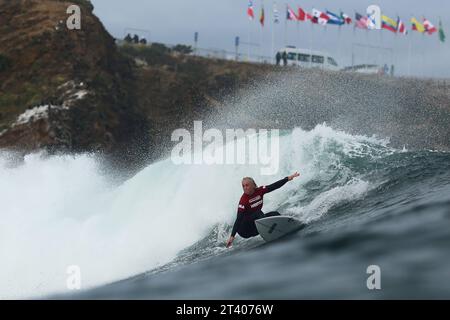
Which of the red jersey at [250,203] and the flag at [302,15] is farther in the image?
the flag at [302,15]

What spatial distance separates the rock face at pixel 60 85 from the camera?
31.1 m

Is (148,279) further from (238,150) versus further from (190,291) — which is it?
(238,150)

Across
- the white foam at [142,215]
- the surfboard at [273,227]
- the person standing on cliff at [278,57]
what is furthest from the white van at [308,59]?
the surfboard at [273,227]

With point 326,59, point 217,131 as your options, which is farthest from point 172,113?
point 326,59

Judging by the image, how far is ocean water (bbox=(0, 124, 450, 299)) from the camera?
7273 mm

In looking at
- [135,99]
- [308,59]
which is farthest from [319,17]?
[135,99]

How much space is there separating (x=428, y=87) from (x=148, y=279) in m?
44.5

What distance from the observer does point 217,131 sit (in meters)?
33.7

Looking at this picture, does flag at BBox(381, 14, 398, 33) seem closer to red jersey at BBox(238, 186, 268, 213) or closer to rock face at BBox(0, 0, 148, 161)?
rock face at BBox(0, 0, 148, 161)

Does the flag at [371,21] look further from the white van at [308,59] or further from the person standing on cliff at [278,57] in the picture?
the person standing on cliff at [278,57]

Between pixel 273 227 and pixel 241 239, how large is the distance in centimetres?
122

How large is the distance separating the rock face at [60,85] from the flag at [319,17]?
1815cm

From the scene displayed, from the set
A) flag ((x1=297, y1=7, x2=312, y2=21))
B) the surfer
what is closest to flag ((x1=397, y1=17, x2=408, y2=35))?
flag ((x1=297, y1=7, x2=312, y2=21))

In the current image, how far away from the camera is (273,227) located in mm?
10148
